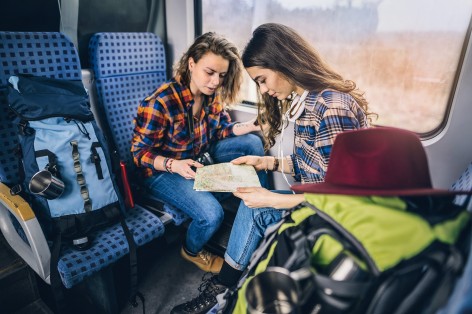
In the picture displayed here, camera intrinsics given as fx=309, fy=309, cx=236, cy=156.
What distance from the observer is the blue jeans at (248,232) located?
5.48 ft

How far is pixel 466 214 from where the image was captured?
30.2 inches

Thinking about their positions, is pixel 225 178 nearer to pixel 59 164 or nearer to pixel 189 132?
pixel 189 132

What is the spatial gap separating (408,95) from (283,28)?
102 centimetres

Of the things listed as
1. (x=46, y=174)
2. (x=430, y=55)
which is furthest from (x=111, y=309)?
(x=430, y=55)

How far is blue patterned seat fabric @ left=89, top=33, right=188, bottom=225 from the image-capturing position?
7.23ft

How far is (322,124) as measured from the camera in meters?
1.41

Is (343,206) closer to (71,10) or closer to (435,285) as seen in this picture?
(435,285)

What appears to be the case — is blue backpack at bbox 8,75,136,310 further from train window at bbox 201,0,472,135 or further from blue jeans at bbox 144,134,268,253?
train window at bbox 201,0,472,135

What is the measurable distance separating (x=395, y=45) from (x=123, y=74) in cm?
190

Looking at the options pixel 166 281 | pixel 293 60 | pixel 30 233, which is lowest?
pixel 166 281

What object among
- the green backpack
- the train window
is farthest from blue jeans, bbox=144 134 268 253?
the green backpack

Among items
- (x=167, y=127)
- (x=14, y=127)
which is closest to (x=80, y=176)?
(x=14, y=127)

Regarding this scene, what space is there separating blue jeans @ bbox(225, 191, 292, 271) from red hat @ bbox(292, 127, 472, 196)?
819mm

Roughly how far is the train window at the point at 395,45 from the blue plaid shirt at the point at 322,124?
0.71 meters
